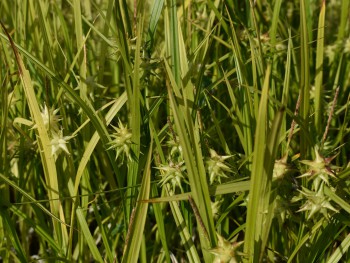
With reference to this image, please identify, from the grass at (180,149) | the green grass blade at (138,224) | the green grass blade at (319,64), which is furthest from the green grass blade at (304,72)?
the green grass blade at (138,224)

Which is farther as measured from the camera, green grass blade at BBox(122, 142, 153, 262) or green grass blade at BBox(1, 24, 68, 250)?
green grass blade at BBox(1, 24, 68, 250)

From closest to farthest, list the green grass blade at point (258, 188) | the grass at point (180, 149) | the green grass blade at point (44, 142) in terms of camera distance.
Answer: the green grass blade at point (258, 188) → the grass at point (180, 149) → the green grass blade at point (44, 142)

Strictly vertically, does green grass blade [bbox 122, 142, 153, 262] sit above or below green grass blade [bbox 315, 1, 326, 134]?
below

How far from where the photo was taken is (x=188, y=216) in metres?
1.20

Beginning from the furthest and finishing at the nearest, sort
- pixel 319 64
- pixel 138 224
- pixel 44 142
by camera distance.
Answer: pixel 319 64
pixel 44 142
pixel 138 224

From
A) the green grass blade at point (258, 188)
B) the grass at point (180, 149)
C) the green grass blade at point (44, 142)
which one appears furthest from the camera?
the green grass blade at point (44, 142)

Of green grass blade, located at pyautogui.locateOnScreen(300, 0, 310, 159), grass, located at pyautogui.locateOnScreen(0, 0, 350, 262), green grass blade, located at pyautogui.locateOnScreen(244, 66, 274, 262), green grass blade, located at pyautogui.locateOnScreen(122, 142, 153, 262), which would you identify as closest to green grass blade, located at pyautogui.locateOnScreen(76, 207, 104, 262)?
grass, located at pyautogui.locateOnScreen(0, 0, 350, 262)

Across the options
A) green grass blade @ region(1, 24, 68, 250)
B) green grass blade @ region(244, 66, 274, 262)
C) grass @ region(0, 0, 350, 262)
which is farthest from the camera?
green grass blade @ region(1, 24, 68, 250)

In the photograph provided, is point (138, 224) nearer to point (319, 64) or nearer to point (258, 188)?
point (258, 188)

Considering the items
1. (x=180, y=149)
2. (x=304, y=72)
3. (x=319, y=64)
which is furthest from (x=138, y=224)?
(x=319, y=64)

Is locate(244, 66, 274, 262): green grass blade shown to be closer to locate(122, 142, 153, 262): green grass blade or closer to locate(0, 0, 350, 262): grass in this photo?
locate(0, 0, 350, 262): grass

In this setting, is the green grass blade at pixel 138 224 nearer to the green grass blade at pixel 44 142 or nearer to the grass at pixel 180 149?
the grass at pixel 180 149

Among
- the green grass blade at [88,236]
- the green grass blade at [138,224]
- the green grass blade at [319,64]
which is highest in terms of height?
the green grass blade at [319,64]

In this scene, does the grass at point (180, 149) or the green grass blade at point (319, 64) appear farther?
the green grass blade at point (319, 64)
